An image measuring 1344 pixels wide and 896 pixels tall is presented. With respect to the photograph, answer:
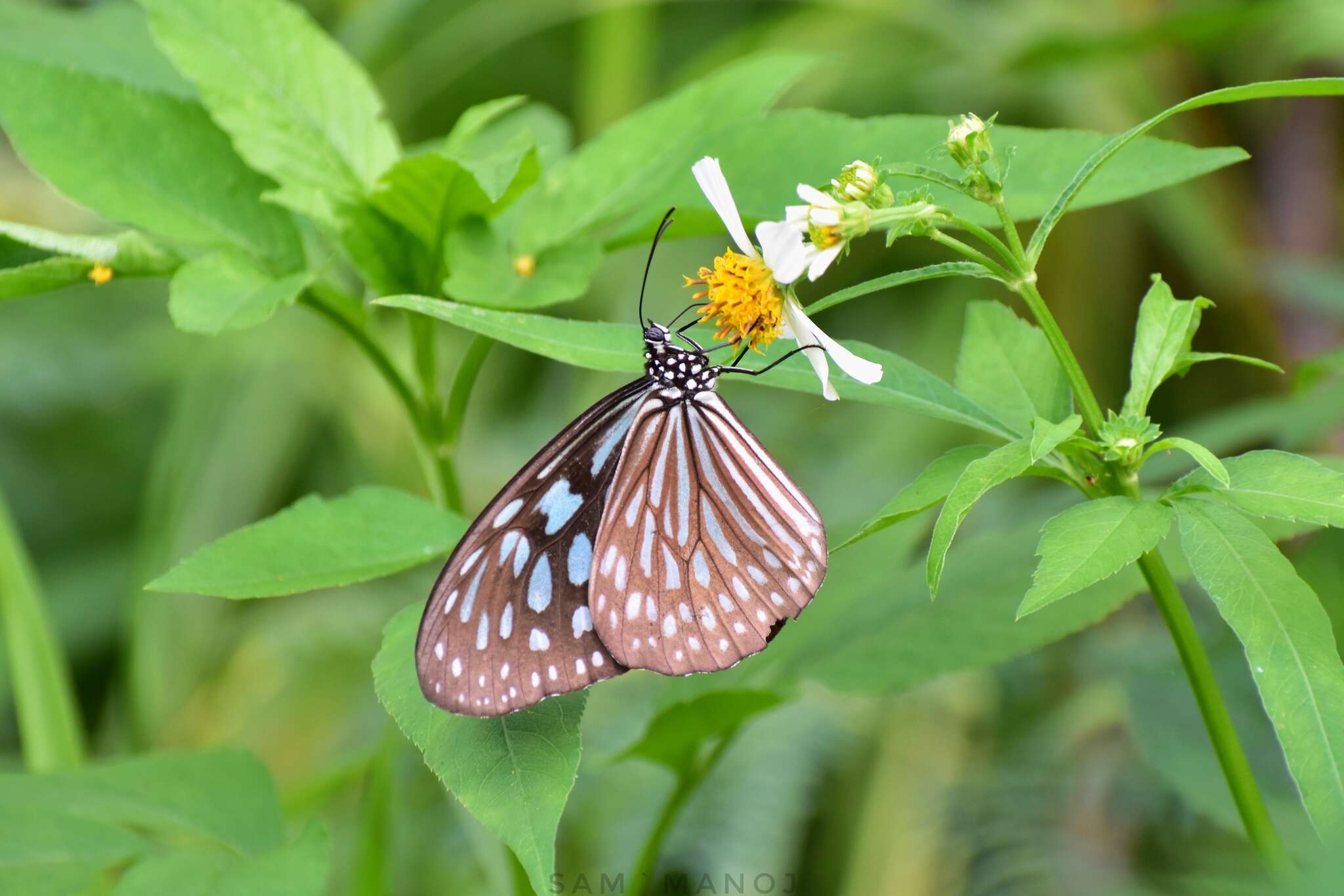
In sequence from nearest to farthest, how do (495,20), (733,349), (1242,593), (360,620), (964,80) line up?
(1242,593), (733,349), (360,620), (964,80), (495,20)

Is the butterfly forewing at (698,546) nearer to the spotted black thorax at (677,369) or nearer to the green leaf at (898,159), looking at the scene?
the spotted black thorax at (677,369)

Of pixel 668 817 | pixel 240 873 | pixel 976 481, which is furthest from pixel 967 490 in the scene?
pixel 240 873

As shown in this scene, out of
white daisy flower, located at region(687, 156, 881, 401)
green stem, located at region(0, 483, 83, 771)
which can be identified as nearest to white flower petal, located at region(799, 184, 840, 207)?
white daisy flower, located at region(687, 156, 881, 401)

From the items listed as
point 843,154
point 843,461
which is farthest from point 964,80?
point 843,154

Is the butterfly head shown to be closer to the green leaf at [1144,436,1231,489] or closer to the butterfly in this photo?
the butterfly

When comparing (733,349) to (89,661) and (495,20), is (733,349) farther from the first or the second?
(89,661)

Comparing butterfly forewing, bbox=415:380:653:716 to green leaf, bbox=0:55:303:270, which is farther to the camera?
green leaf, bbox=0:55:303:270

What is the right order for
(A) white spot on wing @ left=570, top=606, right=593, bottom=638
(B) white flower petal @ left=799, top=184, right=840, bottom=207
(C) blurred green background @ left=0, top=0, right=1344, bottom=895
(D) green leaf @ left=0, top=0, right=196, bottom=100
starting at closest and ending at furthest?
(B) white flower petal @ left=799, top=184, right=840, bottom=207, (A) white spot on wing @ left=570, top=606, right=593, bottom=638, (D) green leaf @ left=0, top=0, right=196, bottom=100, (C) blurred green background @ left=0, top=0, right=1344, bottom=895
